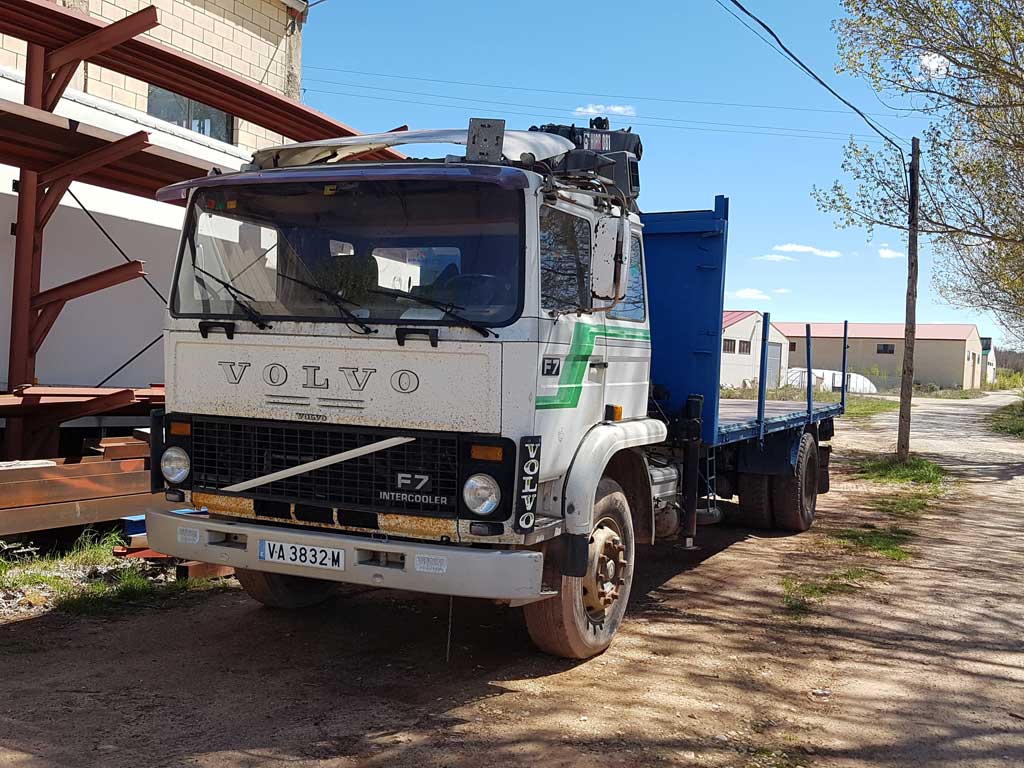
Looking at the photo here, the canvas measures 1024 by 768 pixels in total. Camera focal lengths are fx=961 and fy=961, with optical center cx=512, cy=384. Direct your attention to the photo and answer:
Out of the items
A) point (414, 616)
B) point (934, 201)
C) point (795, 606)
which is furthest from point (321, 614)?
point (934, 201)

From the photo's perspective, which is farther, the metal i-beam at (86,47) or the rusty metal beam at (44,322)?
the rusty metal beam at (44,322)

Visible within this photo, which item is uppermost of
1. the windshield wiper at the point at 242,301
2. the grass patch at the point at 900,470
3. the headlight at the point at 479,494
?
the windshield wiper at the point at 242,301

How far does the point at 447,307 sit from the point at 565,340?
66 cm

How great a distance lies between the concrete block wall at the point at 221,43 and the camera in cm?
1212

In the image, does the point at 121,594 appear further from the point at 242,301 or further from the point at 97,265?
the point at 97,265

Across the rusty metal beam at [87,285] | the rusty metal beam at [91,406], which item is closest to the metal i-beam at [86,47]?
the rusty metal beam at [87,285]

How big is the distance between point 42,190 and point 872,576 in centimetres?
768

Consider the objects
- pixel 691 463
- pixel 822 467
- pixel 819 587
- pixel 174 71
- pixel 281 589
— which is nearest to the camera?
pixel 281 589

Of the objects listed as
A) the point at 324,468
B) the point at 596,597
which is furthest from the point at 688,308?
the point at 324,468

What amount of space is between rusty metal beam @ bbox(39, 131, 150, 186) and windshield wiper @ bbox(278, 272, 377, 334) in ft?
11.5

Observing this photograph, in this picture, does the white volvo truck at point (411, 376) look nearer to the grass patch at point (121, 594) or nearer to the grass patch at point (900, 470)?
A: the grass patch at point (121, 594)

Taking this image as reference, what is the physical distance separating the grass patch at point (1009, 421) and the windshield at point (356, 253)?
78.7 ft

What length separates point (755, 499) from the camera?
9477 mm

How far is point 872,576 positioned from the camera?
7734 mm
